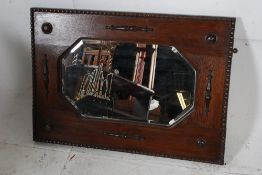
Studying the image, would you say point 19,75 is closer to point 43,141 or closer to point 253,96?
point 43,141

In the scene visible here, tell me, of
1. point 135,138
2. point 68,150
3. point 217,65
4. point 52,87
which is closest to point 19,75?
point 52,87

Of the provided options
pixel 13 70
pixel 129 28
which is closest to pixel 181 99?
pixel 129 28

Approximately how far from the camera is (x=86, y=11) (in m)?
1.03

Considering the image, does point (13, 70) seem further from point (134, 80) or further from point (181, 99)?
point (181, 99)

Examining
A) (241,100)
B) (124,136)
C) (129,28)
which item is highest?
(129,28)

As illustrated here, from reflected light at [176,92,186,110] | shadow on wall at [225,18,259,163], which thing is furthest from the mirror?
shadow on wall at [225,18,259,163]

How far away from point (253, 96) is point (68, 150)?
58 cm

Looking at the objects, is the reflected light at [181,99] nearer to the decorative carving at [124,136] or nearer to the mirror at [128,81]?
the mirror at [128,81]

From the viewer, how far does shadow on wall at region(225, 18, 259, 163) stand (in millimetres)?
1041

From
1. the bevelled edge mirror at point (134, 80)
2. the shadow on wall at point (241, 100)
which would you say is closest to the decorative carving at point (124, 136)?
the bevelled edge mirror at point (134, 80)

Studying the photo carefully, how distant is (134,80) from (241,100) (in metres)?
0.33

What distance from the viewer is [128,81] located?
104cm

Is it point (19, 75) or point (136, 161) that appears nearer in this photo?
point (136, 161)

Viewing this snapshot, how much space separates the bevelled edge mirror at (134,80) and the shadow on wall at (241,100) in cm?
9
